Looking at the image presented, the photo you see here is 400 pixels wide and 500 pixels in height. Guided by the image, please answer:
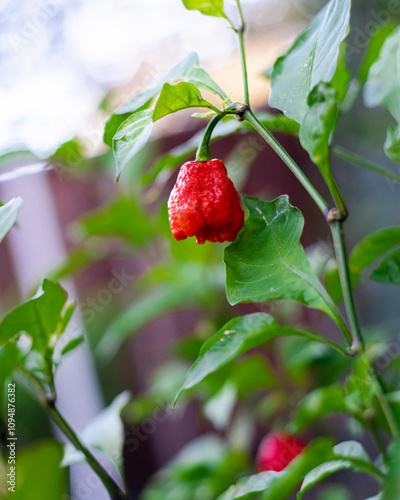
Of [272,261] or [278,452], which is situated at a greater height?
[272,261]

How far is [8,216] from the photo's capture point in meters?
0.40

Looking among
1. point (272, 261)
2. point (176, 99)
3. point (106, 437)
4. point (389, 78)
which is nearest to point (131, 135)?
point (176, 99)

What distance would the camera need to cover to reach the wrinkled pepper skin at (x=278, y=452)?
0.82 meters

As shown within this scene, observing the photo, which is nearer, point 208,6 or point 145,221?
point 208,6

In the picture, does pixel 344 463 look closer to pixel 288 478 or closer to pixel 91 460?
pixel 288 478

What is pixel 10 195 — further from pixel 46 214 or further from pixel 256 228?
pixel 256 228

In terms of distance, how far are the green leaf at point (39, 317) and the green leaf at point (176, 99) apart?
20cm

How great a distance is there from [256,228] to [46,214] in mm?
1761

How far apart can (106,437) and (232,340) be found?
29 cm

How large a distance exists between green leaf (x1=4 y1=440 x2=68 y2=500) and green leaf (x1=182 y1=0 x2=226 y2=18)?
51 cm

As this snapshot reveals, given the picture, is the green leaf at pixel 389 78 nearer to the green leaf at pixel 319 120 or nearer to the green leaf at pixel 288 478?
the green leaf at pixel 319 120

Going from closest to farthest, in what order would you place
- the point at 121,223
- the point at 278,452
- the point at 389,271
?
the point at 389,271 → the point at 278,452 → the point at 121,223

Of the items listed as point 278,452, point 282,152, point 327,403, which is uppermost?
point 282,152

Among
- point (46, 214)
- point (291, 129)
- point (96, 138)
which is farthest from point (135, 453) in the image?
point (291, 129)
